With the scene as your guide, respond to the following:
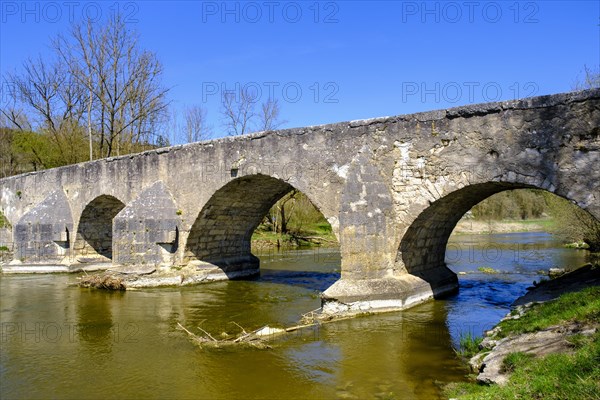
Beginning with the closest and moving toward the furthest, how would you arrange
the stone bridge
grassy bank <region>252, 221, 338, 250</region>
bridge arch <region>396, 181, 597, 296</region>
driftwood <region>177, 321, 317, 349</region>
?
1. driftwood <region>177, 321, 317, 349</region>
2. the stone bridge
3. bridge arch <region>396, 181, 597, 296</region>
4. grassy bank <region>252, 221, 338, 250</region>

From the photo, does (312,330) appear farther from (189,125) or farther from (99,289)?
(189,125)

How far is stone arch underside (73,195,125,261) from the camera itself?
585 inches

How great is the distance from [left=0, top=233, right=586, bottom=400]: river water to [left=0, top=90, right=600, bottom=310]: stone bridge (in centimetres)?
98

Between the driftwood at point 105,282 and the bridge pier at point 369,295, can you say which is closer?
the bridge pier at point 369,295

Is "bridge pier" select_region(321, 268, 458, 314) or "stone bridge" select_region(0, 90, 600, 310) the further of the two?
"bridge pier" select_region(321, 268, 458, 314)

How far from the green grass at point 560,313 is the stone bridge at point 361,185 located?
4.22 ft

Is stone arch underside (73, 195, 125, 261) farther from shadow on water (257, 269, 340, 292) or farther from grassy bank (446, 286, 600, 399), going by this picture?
grassy bank (446, 286, 600, 399)

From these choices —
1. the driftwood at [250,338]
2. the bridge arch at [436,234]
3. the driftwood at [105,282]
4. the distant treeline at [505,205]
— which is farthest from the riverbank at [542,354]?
the distant treeline at [505,205]

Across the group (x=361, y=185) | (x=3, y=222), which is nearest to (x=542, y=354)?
(x=361, y=185)

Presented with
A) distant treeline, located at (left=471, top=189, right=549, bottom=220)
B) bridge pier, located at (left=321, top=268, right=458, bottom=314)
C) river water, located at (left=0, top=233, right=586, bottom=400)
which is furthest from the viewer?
distant treeline, located at (left=471, top=189, right=549, bottom=220)

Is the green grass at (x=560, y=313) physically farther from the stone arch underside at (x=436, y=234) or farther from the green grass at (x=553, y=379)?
the stone arch underside at (x=436, y=234)

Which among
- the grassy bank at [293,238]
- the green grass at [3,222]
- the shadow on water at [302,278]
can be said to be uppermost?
the green grass at [3,222]

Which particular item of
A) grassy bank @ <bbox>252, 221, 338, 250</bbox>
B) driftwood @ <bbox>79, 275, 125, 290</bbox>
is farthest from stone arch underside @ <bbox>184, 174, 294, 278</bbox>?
grassy bank @ <bbox>252, 221, 338, 250</bbox>

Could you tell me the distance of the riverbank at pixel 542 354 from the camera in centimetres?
357
